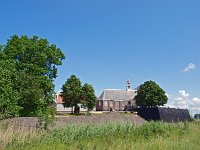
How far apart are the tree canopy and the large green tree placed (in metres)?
26.7

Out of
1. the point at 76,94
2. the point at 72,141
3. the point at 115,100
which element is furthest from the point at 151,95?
the point at 72,141

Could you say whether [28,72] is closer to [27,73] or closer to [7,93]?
[27,73]

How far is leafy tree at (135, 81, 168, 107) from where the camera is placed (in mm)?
106125

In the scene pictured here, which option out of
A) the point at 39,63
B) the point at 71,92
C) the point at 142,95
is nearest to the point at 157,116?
the point at 39,63

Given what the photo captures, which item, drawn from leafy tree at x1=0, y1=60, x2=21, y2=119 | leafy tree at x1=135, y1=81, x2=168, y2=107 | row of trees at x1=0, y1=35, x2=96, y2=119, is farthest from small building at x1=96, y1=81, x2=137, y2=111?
leafy tree at x1=0, y1=60, x2=21, y2=119

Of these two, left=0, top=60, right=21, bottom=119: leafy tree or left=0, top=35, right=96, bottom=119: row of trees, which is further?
left=0, top=35, right=96, bottom=119: row of trees

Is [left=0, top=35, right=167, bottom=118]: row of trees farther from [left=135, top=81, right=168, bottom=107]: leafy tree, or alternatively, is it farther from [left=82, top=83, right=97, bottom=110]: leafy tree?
[left=135, top=81, right=168, bottom=107]: leafy tree

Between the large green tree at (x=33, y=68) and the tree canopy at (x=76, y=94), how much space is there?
2668 cm

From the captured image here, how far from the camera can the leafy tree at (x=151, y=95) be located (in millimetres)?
106125

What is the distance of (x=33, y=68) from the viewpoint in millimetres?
57719

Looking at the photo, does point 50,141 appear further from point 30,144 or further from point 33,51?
point 33,51

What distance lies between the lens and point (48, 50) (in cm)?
6088

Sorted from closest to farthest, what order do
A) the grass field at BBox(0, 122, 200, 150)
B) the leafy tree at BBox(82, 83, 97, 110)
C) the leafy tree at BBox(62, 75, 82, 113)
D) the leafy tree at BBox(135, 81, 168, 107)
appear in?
the grass field at BBox(0, 122, 200, 150), the leafy tree at BBox(62, 75, 82, 113), the leafy tree at BBox(82, 83, 97, 110), the leafy tree at BBox(135, 81, 168, 107)

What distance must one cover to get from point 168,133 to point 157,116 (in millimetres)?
18664
